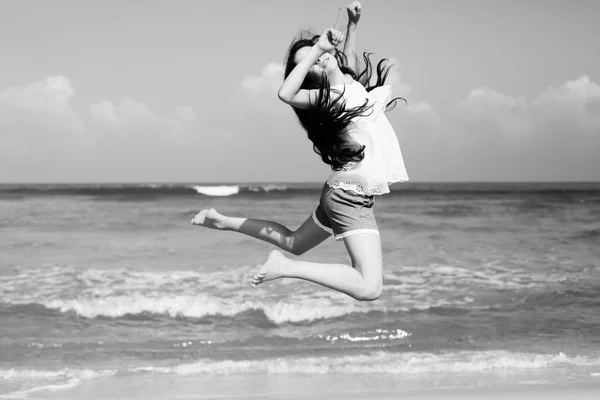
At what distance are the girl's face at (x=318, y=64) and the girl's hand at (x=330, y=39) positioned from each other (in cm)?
20

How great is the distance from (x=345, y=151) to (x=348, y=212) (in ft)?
1.06

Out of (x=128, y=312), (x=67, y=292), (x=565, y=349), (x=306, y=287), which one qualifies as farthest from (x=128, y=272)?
(x=565, y=349)

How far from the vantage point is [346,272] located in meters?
3.38

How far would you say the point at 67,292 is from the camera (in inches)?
346

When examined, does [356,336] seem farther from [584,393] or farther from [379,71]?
[379,71]

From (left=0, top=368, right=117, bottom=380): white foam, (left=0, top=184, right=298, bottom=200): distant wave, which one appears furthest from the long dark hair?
(left=0, top=184, right=298, bottom=200): distant wave

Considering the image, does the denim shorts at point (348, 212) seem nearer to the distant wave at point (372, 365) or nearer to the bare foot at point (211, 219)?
the bare foot at point (211, 219)

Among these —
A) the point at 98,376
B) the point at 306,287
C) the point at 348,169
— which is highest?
the point at 348,169


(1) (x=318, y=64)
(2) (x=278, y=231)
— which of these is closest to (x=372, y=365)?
(2) (x=278, y=231)

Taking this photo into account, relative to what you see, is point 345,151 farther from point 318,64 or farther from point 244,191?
point 244,191

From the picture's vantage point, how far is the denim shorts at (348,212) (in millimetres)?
3453

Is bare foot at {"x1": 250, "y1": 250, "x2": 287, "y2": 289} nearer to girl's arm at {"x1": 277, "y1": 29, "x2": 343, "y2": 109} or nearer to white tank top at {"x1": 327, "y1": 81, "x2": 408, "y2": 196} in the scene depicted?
white tank top at {"x1": 327, "y1": 81, "x2": 408, "y2": 196}

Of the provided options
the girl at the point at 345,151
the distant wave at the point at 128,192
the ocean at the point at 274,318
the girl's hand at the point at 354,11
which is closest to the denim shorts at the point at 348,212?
the girl at the point at 345,151

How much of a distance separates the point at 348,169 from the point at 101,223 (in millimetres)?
13675
